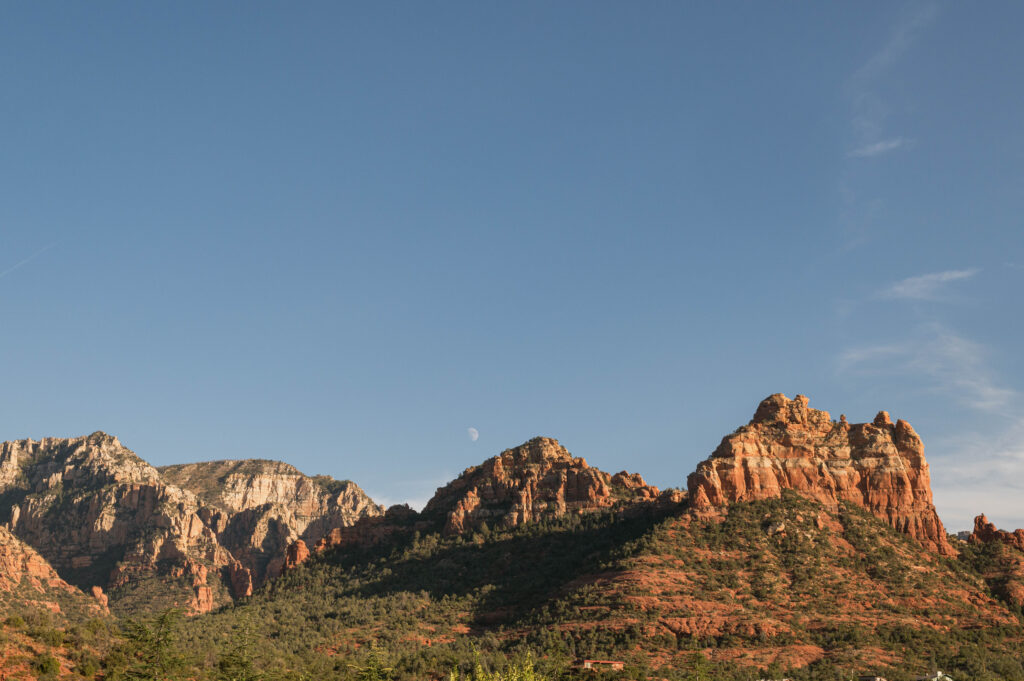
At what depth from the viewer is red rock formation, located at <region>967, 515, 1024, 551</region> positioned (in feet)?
448

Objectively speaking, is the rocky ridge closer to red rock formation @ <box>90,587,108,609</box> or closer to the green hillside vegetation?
the green hillside vegetation

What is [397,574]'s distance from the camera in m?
141

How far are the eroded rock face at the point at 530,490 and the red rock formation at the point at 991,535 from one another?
4940cm

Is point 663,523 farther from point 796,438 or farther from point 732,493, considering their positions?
point 796,438

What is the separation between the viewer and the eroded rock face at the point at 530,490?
513ft

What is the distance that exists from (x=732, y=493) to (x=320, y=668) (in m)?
68.0

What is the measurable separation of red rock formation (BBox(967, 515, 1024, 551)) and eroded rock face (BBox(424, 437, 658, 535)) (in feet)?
162

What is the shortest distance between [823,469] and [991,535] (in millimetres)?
27570

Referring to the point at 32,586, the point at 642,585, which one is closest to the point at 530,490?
the point at 642,585

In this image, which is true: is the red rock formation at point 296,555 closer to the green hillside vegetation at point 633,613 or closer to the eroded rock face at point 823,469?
the green hillside vegetation at point 633,613

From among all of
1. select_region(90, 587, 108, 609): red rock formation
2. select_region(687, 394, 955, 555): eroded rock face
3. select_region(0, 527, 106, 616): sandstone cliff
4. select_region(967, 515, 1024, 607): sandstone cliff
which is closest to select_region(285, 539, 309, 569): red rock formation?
select_region(0, 527, 106, 616): sandstone cliff

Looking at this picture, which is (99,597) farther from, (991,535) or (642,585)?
(991,535)

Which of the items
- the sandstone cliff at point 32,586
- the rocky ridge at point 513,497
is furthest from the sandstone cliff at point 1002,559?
the sandstone cliff at point 32,586

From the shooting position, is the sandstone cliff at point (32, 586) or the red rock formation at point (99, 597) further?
the red rock formation at point (99, 597)
